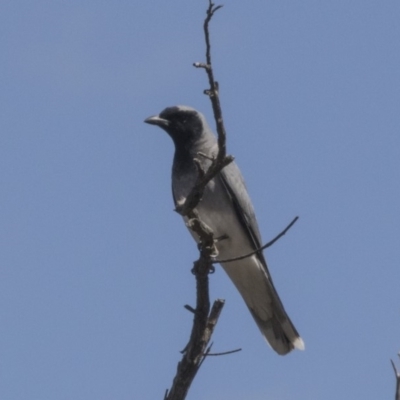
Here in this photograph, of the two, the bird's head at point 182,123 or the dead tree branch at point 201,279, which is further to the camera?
the bird's head at point 182,123

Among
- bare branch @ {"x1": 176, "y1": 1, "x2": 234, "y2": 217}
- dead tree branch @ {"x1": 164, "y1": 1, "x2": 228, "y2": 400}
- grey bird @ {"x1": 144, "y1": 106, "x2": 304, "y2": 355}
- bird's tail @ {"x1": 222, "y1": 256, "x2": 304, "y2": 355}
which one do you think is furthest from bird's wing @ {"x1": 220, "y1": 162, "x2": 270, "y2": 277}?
bare branch @ {"x1": 176, "y1": 1, "x2": 234, "y2": 217}

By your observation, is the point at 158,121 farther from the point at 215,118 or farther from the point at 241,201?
the point at 215,118

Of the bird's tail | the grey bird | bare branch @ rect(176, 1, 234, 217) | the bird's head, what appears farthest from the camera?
the bird's head

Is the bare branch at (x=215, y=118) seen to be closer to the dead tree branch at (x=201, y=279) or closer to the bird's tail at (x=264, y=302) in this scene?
the dead tree branch at (x=201, y=279)

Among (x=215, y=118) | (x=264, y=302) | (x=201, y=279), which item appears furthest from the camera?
(x=264, y=302)

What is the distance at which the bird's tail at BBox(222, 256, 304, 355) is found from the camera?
399 inches

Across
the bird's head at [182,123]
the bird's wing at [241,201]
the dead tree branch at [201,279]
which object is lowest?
the dead tree branch at [201,279]

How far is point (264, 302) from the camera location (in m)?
10.4

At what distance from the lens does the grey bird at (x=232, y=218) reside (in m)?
10.0

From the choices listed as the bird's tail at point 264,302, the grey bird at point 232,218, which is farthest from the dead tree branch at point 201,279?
the bird's tail at point 264,302

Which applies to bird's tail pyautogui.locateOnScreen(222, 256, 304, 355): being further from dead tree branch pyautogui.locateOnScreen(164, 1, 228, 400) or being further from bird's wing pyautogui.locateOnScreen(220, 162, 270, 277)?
dead tree branch pyautogui.locateOnScreen(164, 1, 228, 400)

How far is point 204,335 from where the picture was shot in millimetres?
7062

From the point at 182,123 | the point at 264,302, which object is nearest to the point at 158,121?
the point at 182,123

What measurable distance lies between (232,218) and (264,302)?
0.94 meters
